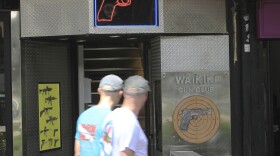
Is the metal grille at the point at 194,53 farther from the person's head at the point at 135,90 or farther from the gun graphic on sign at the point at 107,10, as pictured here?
the person's head at the point at 135,90

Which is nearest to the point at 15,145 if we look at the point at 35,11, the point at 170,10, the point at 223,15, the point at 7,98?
the point at 7,98

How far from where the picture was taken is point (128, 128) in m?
3.55

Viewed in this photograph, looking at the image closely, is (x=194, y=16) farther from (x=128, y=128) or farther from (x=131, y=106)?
(x=128, y=128)

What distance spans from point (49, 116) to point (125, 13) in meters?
2.02

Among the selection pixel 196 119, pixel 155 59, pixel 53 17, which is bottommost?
pixel 196 119

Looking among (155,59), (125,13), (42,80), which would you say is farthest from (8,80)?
(155,59)

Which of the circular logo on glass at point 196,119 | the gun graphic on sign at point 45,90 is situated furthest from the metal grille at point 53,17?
the circular logo on glass at point 196,119

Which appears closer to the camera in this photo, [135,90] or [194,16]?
[135,90]

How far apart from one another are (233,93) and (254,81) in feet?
1.18

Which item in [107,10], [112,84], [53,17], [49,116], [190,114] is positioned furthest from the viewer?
[49,116]

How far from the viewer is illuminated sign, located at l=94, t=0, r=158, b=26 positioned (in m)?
6.93

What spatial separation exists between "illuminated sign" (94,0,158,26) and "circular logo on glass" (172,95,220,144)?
1275 millimetres

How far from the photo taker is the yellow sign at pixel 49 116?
24.8 feet

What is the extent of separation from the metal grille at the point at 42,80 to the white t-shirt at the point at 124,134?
386 cm
